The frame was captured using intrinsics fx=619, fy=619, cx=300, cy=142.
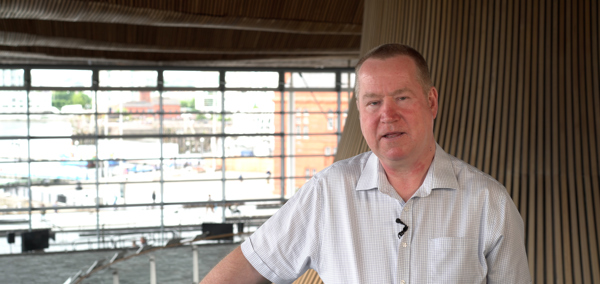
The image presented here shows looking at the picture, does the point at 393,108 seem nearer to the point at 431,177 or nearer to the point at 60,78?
the point at 431,177

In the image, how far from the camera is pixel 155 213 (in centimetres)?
1927

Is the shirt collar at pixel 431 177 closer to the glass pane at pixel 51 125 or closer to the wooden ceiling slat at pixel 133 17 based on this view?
the wooden ceiling slat at pixel 133 17

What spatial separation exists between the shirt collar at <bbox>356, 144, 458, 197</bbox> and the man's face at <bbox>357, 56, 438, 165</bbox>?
47mm

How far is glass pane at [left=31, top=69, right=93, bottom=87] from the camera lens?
17922 millimetres

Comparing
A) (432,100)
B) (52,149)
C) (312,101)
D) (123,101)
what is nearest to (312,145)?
(312,101)

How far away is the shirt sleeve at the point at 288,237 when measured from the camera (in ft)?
5.24

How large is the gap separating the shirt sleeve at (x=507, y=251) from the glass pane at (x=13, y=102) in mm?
18437

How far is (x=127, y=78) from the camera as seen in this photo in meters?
18.5

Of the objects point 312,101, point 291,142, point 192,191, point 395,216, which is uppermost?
point 312,101

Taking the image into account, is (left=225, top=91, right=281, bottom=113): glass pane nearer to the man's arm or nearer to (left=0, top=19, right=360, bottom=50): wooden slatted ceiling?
(left=0, top=19, right=360, bottom=50): wooden slatted ceiling

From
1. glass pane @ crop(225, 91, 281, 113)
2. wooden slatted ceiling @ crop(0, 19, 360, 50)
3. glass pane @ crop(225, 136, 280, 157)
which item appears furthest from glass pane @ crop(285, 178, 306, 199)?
wooden slatted ceiling @ crop(0, 19, 360, 50)

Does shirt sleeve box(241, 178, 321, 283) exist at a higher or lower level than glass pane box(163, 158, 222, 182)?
higher

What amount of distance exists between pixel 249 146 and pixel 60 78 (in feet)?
19.5

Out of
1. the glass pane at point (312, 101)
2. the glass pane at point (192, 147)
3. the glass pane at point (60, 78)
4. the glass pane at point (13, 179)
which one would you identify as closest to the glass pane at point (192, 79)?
the glass pane at point (192, 147)
